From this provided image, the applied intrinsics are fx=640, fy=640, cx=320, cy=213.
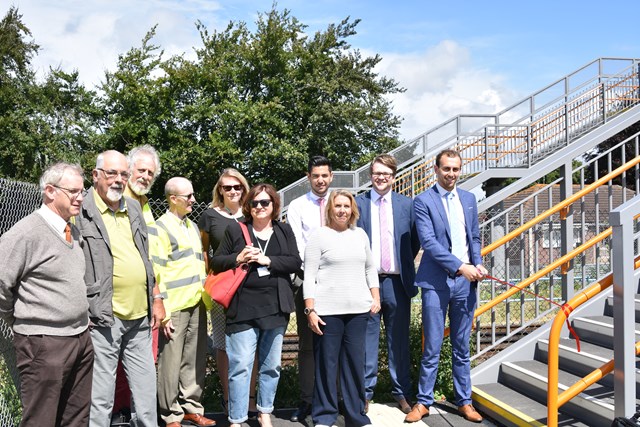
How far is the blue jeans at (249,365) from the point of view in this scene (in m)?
4.53

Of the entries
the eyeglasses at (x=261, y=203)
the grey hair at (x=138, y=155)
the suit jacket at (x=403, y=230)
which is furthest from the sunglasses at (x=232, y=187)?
the suit jacket at (x=403, y=230)

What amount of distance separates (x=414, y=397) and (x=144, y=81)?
26.3 metres

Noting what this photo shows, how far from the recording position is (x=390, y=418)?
5.03 m

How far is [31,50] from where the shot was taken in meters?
31.2

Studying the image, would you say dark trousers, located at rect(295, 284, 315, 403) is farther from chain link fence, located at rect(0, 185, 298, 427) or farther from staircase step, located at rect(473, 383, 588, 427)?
chain link fence, located at rect(0, 185, 298, 427)

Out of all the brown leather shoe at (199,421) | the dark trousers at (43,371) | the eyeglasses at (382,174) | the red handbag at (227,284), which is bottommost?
the brown leather shoe at (199,421)

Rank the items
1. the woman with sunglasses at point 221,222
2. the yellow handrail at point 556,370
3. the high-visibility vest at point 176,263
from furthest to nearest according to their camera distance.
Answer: the woman with sunglasses at point 221,222 → the high-visibility vest at point 176,263 → the yellow handrail at point 556,370

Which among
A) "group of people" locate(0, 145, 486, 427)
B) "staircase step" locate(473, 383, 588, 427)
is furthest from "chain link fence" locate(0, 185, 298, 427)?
"staircase step" locate(473, 383, 588, 427)

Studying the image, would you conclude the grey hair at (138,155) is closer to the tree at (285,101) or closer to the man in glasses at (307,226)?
the man in glasses at (307,226)

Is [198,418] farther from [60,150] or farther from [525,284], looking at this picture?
[60,150]

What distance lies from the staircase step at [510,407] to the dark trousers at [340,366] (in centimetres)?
104

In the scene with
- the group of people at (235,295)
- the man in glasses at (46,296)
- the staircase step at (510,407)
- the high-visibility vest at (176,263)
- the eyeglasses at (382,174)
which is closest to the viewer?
the man in glasses at (46,296)

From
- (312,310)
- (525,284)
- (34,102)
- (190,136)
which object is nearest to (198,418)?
(312,310)

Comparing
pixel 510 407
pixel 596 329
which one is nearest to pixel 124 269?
pixel 510 407
